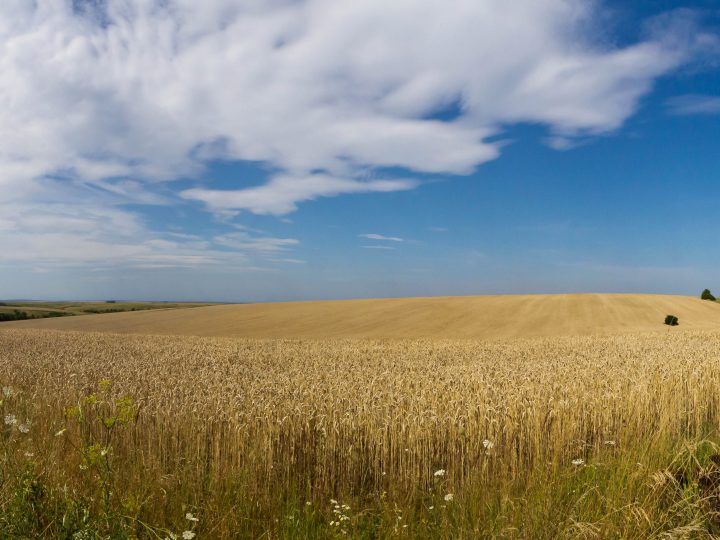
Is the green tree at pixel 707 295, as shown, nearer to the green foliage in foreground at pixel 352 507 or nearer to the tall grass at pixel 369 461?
the tall grass at pixel 369 461

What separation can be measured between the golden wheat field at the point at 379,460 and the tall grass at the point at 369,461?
3cm

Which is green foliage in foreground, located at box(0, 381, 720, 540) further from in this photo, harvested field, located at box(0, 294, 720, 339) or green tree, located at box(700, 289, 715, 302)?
green tree, located at box(700, 289, 715, 302)

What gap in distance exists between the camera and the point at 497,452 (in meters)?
6.46

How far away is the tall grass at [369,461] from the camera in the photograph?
438 centimetres

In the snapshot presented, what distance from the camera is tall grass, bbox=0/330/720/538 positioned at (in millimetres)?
4383

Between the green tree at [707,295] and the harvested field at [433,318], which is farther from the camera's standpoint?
the green tree at [707,295]

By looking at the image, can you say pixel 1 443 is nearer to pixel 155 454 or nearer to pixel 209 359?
pixel 155 454

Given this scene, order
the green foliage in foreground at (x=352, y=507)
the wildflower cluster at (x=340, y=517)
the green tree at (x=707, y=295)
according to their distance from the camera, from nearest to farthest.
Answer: the green foliage in foreground at (x=352, y=507) < the wildflower cluster at (x=340, y=517) < the green tree at (x=707, y=295)

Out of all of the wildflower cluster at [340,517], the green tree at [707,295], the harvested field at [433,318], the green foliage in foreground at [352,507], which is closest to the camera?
the green foliage in foreground at [352,507]

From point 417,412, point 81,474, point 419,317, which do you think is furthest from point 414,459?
point 419,317

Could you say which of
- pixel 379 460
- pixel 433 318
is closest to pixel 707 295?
pixel 433 318

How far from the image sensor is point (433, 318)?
47.4 m

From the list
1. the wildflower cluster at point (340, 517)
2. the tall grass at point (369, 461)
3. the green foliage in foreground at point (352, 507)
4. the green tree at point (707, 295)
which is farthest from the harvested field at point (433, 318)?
the wildflower cluster at point (340, 517)

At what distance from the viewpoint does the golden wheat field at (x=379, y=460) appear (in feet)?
14.6
